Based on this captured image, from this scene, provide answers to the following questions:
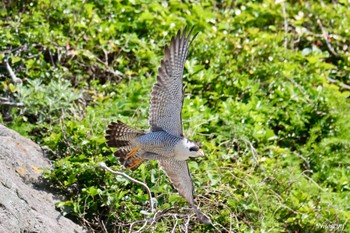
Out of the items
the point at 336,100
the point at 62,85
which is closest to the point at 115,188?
the point at 62,85

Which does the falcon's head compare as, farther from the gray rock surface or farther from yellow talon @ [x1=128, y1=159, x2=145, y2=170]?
the gray rock surface

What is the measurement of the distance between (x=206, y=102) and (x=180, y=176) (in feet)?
6.13

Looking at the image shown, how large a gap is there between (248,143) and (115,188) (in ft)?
5.60

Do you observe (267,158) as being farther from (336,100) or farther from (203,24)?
(203,24)

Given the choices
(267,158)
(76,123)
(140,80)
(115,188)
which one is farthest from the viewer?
(140,80)

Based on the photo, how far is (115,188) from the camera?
7.25m

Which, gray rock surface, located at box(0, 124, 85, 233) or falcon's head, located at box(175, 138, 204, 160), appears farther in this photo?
falcon's head, located at box(175, 138, 204, 160)

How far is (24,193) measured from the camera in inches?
261

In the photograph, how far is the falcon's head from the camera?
7082mm

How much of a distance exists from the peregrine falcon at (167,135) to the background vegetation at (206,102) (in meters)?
0.16

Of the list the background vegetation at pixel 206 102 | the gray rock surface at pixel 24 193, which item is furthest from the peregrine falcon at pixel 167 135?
the gray rock surface at pixel 24 193

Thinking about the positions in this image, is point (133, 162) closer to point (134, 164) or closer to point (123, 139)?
point (134, 164)

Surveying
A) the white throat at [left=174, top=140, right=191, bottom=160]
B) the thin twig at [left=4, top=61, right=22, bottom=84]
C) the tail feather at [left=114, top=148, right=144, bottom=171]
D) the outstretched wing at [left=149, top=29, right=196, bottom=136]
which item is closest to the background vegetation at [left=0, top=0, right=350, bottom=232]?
the thin twig at [left=4, top=61, right=22, bottom=84]

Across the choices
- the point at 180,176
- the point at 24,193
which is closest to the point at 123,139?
the point at 180,176
